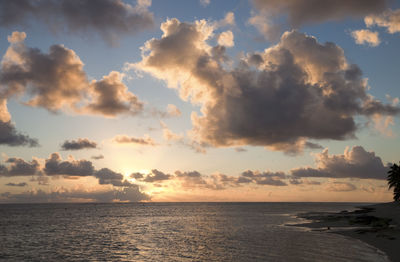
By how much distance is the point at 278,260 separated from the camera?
39.7m

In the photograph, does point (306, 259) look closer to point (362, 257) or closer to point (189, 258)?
point (362, 257)

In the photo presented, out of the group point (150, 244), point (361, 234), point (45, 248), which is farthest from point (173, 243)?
point (361, 234)

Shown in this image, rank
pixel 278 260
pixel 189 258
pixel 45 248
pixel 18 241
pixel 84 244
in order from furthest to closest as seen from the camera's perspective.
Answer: pixel 18 241 → pixel 84 244 → pixel 45 248 → pixel 189 258 → pixel 278 260

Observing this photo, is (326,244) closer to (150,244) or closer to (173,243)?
(173,243)

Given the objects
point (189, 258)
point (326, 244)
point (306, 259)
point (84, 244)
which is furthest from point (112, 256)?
point (326, 244)

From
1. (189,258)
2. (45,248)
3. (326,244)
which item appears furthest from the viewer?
(45,248)

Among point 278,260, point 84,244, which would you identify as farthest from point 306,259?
point 84,244

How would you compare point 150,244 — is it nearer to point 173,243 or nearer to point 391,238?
point 173,243

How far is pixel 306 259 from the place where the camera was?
3972 centimetres

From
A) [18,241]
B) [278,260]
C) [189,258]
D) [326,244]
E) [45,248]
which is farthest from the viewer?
[18,241]

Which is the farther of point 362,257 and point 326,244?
point 326,244

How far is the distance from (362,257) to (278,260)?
11.3 m

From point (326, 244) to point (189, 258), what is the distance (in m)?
24.1

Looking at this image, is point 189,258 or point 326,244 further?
point 326,244
